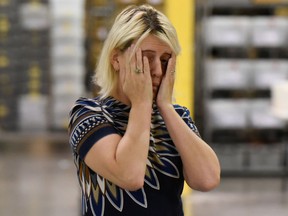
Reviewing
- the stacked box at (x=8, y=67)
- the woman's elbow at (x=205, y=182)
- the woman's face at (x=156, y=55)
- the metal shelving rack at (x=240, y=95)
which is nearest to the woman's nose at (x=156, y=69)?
the woman's face at (x=156, y=55)

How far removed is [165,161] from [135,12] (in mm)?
436

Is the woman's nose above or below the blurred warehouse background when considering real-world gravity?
above

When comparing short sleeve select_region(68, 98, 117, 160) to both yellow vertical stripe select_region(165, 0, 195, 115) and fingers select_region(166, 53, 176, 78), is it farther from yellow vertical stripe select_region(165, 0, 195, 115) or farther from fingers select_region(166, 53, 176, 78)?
yellow vertical stripe select_region(165, 0, 195, 115)

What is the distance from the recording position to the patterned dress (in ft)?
5.70

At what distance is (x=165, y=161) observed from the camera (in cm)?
179

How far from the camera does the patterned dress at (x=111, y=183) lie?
5.70 ft

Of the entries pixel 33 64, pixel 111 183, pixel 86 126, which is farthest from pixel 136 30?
pixel 33 64

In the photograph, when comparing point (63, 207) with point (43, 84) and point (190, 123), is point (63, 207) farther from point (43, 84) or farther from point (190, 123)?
point (190, 123)

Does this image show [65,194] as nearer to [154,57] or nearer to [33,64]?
[33,64]

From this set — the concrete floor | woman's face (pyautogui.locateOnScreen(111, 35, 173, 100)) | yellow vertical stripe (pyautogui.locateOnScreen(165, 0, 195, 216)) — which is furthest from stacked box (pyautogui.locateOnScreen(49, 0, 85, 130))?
woman's face (pyautogui.locateOnScreen(111, 35, 173, 100))

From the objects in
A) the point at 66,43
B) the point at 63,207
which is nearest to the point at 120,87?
the point at 63,207

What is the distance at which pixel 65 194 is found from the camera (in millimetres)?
7152

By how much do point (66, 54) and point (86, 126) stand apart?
8575 millimetres

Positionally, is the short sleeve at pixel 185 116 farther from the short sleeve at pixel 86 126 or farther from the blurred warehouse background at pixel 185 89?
the blurred warehouse background at pixel 185 89
